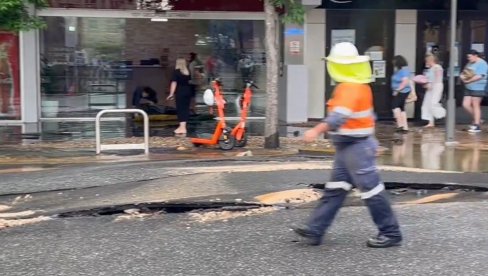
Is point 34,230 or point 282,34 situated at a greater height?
point 282,34

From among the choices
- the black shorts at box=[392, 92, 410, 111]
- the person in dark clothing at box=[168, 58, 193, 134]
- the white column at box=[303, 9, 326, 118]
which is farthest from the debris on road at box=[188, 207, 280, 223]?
the white column at box=[303, 9, 326, 118]

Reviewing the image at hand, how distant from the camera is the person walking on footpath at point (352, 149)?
571cm

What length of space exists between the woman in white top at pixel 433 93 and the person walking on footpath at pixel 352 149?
10094 mm

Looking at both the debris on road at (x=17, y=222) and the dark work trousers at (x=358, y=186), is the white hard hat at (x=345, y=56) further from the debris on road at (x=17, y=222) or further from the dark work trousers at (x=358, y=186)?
the debris on road at (x=17, y=222)

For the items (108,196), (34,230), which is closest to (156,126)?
(108,196)

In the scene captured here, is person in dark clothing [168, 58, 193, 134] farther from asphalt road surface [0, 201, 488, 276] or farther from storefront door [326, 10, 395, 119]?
asphalt road surface [0, 201, 488, 276]

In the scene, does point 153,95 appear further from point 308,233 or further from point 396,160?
point 308,233

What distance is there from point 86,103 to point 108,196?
425 inches

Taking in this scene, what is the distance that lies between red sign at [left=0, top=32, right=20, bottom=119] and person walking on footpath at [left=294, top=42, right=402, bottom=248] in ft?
40.4

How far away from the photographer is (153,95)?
60.3ft

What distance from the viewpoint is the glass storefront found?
17688mm

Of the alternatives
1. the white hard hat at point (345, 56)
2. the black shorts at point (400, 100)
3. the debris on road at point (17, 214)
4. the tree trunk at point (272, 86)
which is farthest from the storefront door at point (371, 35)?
the white hard hat at point (345, 56)

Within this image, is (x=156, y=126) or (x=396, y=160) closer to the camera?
(x=396, y=160)

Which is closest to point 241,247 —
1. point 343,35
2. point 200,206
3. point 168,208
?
point 200,206
